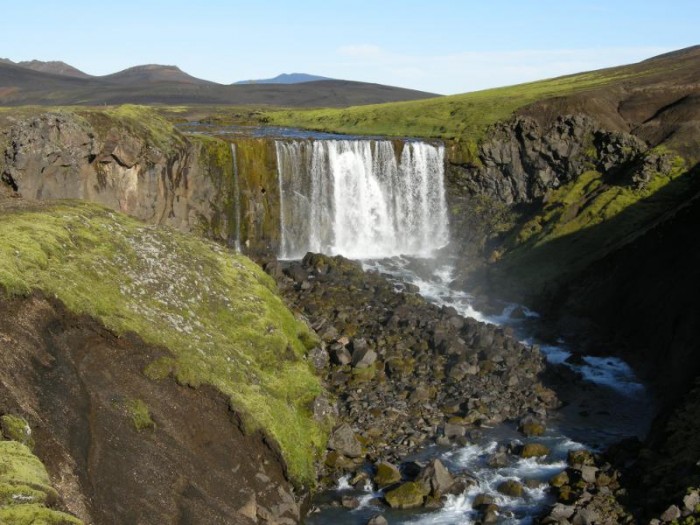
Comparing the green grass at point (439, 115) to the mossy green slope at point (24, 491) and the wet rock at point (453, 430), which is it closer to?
the wet rock at point (453, 430)

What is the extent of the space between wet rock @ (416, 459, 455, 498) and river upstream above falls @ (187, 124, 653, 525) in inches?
22.0

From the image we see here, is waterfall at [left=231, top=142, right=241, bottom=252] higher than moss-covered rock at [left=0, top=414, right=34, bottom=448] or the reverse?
higher

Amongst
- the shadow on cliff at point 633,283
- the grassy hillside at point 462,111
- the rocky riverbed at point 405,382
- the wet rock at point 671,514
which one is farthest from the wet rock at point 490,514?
the grassy hillside at point 462,111

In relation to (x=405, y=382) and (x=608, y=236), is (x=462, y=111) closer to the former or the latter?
(x=608, y=236)

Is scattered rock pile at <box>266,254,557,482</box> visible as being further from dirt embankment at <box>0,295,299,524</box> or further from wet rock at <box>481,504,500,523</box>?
dirt embankment at <box>0,295,299,524</box>

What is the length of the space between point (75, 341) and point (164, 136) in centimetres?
2820

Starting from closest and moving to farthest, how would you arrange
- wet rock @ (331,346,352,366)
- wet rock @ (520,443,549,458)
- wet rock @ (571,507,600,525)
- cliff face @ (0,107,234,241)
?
1. wet rock @ (571,507,600,525)
2. wet rock @ (520,443,549,458)
3. wet rock @ (331,346,352,366)
4. cliff face @ (0,107,234,241)

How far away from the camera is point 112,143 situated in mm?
44000

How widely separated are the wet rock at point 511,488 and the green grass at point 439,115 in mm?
42392

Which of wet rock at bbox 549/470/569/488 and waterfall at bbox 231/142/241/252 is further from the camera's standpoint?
waterfall at bbox 231/142/241/252

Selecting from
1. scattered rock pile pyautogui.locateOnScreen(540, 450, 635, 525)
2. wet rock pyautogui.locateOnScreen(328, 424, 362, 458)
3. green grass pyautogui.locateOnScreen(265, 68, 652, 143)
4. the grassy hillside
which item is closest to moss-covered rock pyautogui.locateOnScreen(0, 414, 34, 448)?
wet rock pyautogui.locateOnScreen(328, 424, 362, 458)

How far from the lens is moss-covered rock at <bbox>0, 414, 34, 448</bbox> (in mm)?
17766

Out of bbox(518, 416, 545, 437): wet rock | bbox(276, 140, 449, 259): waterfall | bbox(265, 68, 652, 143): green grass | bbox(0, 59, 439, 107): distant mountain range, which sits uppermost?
bbox(0, 59, 439, 107): distant mountain range

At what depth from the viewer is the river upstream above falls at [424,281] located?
2591 cm
